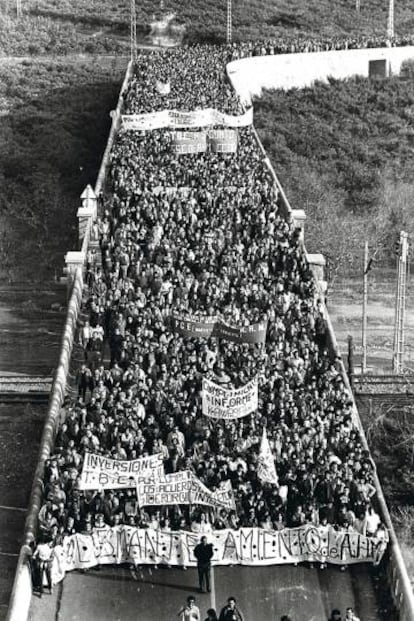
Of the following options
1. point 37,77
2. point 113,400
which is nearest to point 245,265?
point 113,400

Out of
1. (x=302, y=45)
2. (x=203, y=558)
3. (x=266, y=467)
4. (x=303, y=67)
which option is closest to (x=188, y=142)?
(x=266, y=467)

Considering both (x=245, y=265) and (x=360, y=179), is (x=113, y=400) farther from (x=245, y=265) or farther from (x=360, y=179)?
(x=360, y=179)

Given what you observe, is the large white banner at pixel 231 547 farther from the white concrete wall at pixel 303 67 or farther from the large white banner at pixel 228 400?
the white concrete wall at pixel 303 67

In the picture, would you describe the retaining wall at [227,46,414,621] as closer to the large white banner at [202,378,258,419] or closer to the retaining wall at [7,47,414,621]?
the retaining wall at [7,47,414,621]

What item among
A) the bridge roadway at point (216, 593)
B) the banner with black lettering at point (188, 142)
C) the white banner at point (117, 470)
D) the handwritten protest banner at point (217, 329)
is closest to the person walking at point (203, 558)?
the bridge roadway at point (216, 593)

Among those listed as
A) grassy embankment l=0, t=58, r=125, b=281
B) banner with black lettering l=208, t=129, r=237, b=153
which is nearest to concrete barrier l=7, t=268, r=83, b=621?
banner with black lettering l=208, t=129, r=237, b=153

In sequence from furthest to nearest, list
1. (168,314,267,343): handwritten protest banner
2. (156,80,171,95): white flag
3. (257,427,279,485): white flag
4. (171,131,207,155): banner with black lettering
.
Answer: (156,80,171,95): white flag, (171,131,207,155): banner with black lettering, (168,314,267,343): handwritten protest banner, (257,427,279,485): white flag
